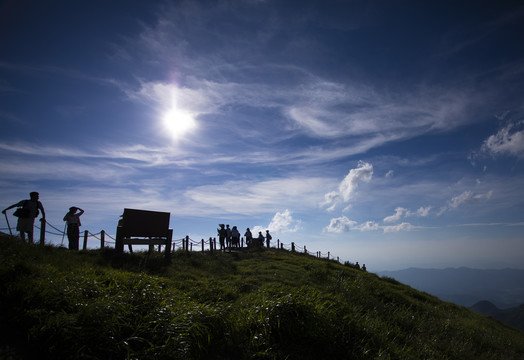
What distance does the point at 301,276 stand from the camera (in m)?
11.9

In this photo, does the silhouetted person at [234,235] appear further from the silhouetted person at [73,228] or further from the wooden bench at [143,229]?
the silhouetted person at [73,228]

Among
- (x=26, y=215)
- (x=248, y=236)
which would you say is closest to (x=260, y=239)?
(x=248, y=236)

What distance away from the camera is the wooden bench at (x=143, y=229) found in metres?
11.1

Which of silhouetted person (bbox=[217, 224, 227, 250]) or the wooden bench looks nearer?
the wooden bench

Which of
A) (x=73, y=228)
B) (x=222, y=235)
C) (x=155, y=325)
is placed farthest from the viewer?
(x=222, y=235)

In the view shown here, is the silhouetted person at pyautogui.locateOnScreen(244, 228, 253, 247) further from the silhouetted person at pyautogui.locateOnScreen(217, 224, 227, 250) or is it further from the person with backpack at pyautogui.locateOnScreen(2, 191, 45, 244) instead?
the person with backpack at pyautogui.locateOnScreen(2, 191, 45, 244)

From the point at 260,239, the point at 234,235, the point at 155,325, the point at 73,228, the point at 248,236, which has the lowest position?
the point at 155,325


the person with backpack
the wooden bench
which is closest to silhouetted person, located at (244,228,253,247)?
the wooden bench

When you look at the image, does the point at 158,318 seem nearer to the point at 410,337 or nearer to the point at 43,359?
the point at 43,359

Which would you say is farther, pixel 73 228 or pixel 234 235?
pixel 234 235

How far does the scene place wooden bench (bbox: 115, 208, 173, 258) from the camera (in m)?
11.1

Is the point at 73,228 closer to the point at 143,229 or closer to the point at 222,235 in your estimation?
the point at 143,229

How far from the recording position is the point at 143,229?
37.9 ft

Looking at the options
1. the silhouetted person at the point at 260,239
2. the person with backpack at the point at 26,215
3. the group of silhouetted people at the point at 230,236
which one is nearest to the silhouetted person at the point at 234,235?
the group of silhouetted people at the point at 230,236
